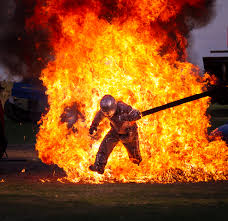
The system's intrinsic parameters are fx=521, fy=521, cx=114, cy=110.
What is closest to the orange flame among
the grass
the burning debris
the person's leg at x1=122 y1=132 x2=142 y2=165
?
the person's leg at x1=122 y1=132 x2=142 y2=165

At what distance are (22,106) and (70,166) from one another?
22969 millimetres

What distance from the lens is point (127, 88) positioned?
37.9 ft

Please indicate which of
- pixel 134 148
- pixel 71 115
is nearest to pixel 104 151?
pixel 134 148

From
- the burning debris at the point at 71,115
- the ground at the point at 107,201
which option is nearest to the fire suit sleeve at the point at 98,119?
the ground at the point at 107,201

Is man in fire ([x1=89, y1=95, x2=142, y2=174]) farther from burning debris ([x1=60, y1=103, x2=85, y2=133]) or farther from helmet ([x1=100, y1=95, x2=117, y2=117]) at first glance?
burning debris ([x1=60, y1=103, x2=85, y2=133])

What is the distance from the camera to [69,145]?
11.5m

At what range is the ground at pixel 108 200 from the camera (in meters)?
6.99

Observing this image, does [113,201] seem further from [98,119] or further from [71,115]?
[71,115]

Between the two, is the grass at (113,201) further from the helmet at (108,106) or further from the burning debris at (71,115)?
the burning debris at (71,115)

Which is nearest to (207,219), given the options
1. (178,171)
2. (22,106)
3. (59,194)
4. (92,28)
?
(59,194)

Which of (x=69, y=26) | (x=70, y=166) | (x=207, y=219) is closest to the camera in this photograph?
(x=207, y=219)

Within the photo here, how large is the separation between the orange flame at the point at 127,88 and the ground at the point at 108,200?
3.99ft

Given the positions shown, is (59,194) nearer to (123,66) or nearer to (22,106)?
(123,66)

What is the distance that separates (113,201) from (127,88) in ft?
13.1
